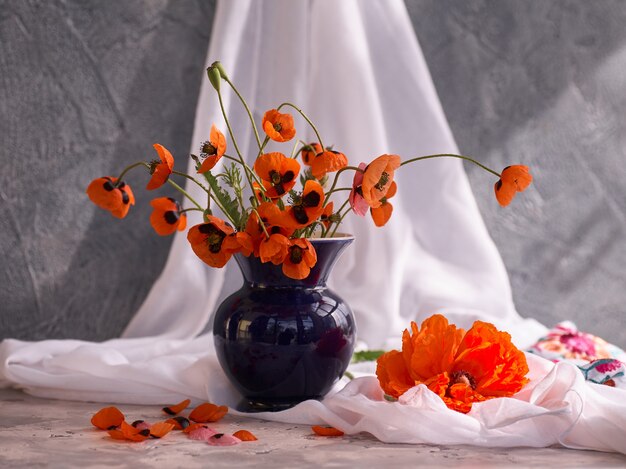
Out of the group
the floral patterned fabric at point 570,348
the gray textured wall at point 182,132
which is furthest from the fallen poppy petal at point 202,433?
the gray textured wall at point 182,132

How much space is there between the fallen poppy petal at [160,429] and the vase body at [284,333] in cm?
12

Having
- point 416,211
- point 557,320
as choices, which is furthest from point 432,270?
point 557,320

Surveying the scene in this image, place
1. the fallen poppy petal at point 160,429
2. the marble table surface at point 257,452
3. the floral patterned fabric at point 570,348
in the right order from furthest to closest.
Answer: the floral patterned fabric at point 570,348 → the fallen poppy petal at point 160,429 → the marble table surface at point 257,452

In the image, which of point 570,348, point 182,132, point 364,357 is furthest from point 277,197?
point 182,132

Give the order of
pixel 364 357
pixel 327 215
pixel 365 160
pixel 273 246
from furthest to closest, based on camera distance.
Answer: pixel 365 160
pixel 364 357
pixel 327 215
pixel 273 246

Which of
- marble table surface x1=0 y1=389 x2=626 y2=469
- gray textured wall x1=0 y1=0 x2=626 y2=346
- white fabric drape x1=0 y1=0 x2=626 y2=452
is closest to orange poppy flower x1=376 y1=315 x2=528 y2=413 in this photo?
marble table surface x1=0 y1=389 x2=626 y2=469

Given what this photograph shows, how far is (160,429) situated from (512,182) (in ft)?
1.88

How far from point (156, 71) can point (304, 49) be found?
0.34 meters

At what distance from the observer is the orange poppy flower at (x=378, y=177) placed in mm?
1032

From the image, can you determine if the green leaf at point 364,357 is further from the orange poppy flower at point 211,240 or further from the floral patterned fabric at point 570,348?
the orange poppy flower at point 211,240

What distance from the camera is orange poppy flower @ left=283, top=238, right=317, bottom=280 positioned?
105cm

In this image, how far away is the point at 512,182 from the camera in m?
1.06

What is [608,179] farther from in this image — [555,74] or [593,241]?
[555,74]

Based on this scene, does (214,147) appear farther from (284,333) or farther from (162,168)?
(284,333)
